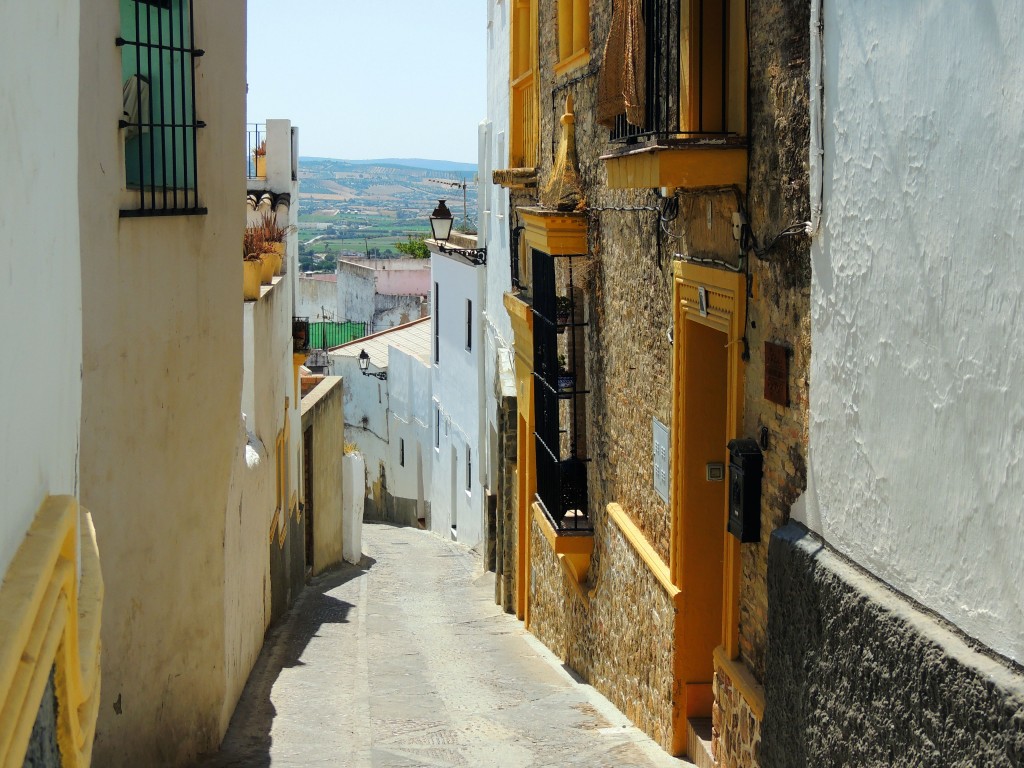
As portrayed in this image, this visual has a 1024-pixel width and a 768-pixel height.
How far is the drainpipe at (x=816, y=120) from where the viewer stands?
491 cm

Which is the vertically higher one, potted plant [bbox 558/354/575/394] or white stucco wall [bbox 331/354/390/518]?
potted plant [bbox 558/354/575/394]

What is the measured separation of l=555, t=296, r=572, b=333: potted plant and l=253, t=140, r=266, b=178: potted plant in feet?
27.5

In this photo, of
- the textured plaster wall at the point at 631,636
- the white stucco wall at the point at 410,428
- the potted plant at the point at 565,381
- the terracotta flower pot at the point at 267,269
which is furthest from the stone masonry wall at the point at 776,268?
the white stucco wall at the point at 410,428

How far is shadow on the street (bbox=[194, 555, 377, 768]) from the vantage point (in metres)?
8.71

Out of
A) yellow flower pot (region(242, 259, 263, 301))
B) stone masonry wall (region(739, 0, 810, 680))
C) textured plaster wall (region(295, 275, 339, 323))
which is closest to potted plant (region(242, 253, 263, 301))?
yellow flower pot (region(242, 259, 263, 301))

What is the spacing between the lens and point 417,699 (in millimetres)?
9953

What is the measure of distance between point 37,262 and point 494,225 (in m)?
15.6

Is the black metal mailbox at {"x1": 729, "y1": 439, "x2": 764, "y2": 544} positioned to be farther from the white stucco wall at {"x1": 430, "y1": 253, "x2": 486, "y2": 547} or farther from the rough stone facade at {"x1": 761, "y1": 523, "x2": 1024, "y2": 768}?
the white stucco wall at {"x1": 430, "y1": 253, "x2": 486, "y2": 547}

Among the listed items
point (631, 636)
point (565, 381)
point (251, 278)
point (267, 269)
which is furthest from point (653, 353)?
point (267, 269)

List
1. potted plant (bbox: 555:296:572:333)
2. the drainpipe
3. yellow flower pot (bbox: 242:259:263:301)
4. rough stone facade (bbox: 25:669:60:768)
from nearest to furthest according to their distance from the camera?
rough stone facade (bbox: 25:669:60:768)
the drainpipe
potted plant (bbox: 555:296:572:333)
yellow flower pot (bbox: 242:259:263:301)

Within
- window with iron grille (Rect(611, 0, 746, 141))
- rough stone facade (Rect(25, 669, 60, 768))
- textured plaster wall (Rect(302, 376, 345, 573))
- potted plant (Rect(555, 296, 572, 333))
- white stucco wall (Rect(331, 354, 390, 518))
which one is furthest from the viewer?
white stucco wall (Rect(331, 354, 390, 518))

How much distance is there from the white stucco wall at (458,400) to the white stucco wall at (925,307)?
15.2m

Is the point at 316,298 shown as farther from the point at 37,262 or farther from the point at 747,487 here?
the point at 37,262

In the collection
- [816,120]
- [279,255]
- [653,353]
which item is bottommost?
[653,353]
